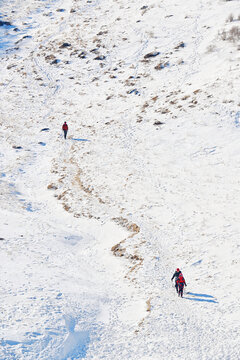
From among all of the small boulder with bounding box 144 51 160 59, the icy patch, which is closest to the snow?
the icy patch

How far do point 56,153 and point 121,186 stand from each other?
30.3 feet

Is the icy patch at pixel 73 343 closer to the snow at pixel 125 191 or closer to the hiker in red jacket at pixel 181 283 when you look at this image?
the snow at pixel 125 191

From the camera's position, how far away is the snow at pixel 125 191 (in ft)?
50.4

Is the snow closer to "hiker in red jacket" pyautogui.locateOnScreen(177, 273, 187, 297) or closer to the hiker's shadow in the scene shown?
the hiker's shadow

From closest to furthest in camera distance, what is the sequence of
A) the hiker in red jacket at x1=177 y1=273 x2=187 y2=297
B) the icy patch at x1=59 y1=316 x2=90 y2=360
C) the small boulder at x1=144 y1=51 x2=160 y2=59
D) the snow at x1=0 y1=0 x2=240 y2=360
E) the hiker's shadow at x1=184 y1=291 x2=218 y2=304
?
1. the icy patch at x1=59 y1=316 x2=90 y2=360
2. the snow at x1=0 y1=0 x2=240 y2=360
3. the hiker's shadow at x1=184 y1=291 x2=218 y2=304
4. the hiker in red jacket at x1=177 y1=273 x2=187 y2=297
5. the small boulder at x1=144 y1=51 x2=160 y2=59

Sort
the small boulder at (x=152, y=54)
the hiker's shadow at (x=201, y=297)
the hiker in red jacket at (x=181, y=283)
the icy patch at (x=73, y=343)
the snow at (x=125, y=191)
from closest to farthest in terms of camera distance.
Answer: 1. the icy patch at (x=73, y=343)
2. the snow at (x=125, y=191)
3. the hiker's shadow at (x=201, y=297)
4. the hiker in red jacket at (x=181, y=283)
5. the small boulder at (x=152, y=54)

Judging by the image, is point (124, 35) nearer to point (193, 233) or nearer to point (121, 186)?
point (121, 186)

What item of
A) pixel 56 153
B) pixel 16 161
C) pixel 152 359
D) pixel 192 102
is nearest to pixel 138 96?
pixel 192 102

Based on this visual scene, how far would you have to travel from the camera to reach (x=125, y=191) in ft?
86.7

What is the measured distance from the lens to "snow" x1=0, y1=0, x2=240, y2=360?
1535 cm

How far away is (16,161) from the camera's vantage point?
1300 inches

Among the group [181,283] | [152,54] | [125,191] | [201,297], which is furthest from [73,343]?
[152,54]

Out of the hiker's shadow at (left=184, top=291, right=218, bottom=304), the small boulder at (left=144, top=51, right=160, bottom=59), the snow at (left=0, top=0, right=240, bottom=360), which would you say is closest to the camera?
the snow at (left=0, top=0, right=240, bottom=360)

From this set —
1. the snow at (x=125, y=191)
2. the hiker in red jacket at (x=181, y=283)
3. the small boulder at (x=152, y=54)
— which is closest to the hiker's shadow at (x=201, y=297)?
the snow at (x=125, y=191)
